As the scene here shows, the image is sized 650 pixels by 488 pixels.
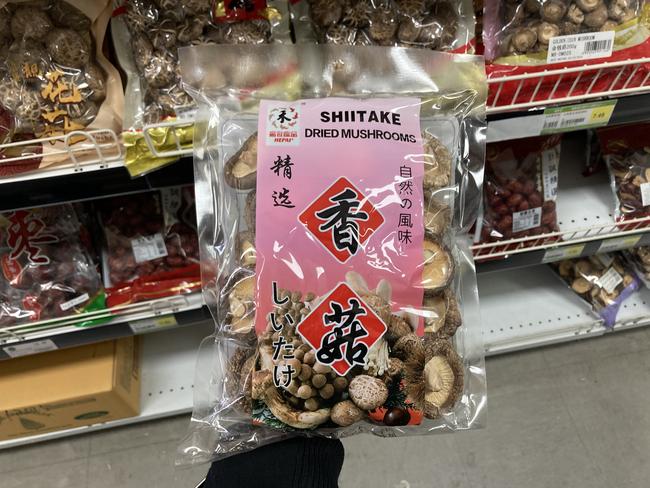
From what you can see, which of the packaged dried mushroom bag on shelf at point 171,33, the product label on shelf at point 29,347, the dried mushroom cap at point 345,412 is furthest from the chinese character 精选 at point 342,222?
the product label on shelf at point 29,347

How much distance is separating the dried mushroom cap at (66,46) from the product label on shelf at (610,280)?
150cm

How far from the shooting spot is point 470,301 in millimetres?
850

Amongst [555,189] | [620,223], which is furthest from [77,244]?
[620,223]

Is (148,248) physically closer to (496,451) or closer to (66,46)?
(66,46)

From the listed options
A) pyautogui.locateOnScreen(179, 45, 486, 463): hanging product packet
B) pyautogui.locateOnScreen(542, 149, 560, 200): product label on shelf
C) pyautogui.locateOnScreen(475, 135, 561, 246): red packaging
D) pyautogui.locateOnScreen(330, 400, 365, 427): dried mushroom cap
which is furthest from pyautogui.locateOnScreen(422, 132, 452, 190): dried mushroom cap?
pyautogui.locateOnScreen(542, 149, 560, 200): product label on shelf

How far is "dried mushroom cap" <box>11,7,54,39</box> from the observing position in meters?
0.82

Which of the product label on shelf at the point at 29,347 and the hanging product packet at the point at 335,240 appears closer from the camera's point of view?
the hanging product packet at the point at 335,240

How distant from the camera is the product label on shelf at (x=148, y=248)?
1156 millimetres

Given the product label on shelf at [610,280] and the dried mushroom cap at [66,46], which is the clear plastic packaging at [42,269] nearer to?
the dried mushroom cap at [66,46]

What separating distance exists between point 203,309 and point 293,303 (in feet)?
1.78

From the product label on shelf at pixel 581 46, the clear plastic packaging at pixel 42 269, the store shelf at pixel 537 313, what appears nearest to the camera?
the product label on shelf at pixel 581 46

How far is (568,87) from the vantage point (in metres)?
0.84

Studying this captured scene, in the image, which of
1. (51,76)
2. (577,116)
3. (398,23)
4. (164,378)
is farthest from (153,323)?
(577,116)

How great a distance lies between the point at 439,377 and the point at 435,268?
16cm
